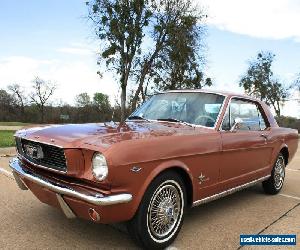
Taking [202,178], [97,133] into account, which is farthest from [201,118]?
[97,133]

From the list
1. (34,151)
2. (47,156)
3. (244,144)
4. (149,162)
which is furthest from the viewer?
(244,144)

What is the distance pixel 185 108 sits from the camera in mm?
5156

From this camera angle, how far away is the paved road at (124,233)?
159 inches

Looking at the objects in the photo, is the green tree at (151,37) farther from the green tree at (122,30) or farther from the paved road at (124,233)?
the paved road at (124,233)

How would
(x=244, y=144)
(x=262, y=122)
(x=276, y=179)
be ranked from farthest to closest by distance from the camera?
(x=276, y=179) < (x=262, y=122) < (x=244, y=144)

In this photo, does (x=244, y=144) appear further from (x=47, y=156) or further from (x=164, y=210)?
(x=47, y=156)

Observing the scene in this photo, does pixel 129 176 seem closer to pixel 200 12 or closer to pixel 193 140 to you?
pixel 193 140

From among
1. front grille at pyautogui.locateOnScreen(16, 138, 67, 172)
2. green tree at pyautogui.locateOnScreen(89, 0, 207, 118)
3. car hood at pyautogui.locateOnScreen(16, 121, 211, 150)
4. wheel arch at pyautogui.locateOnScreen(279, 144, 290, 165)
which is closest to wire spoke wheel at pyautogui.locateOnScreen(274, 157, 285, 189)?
wheel arch at pyautogui.locateOnScreen(279, 144, 290, 165)

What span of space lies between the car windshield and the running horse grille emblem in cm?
166

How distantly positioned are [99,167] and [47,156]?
2.20 feet

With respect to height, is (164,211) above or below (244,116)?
below

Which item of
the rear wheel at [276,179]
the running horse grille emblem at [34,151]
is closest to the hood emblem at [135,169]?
the running horse grille emblem at [34,151]

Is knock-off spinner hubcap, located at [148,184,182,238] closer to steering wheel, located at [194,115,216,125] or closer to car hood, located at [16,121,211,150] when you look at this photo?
car hood, located at [16,121,211,150]

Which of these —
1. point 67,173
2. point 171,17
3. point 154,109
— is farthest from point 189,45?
point 67,173
